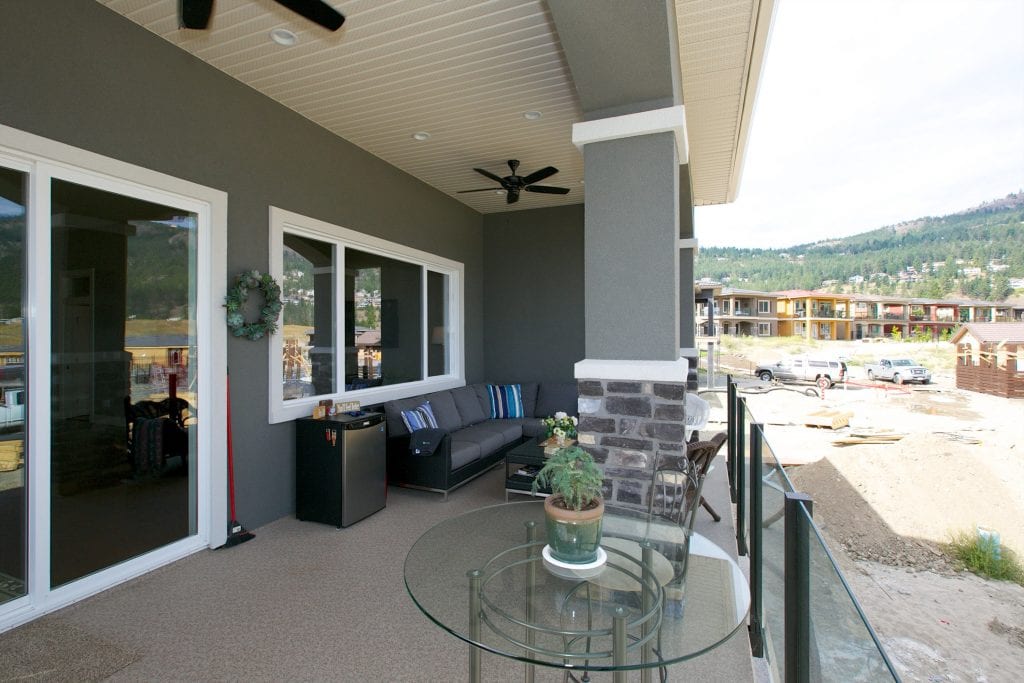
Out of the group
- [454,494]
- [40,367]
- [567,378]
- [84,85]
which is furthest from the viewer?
[567,378]

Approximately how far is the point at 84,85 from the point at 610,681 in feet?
12.5

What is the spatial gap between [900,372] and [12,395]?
101ft

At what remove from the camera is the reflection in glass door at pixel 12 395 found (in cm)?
234

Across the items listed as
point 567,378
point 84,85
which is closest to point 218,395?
point 84,85

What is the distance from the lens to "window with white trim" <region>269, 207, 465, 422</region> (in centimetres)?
399

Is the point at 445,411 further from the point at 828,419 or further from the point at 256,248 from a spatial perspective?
the point at 828,419

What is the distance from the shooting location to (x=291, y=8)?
2.16 m

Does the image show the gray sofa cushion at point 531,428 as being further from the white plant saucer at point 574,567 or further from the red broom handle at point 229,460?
the white plant saucer at point 574,567

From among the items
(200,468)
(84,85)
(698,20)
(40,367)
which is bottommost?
(200,468)

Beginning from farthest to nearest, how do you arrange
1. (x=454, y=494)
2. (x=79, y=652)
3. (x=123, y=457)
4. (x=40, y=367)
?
(x=454, y=494)
(x=123, y=457)
(x=40, y=367)
(x=79, y=652)

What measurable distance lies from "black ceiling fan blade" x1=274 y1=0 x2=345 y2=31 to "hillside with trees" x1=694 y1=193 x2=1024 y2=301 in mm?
32081

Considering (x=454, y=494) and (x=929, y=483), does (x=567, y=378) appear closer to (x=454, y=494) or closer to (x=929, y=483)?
(x=454, y=494)

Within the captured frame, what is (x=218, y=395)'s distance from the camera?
3268 millimetres

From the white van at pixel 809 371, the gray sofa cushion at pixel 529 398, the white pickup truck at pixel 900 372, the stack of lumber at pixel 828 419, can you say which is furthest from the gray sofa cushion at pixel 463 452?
the white pickup truck at pixel 900 372
